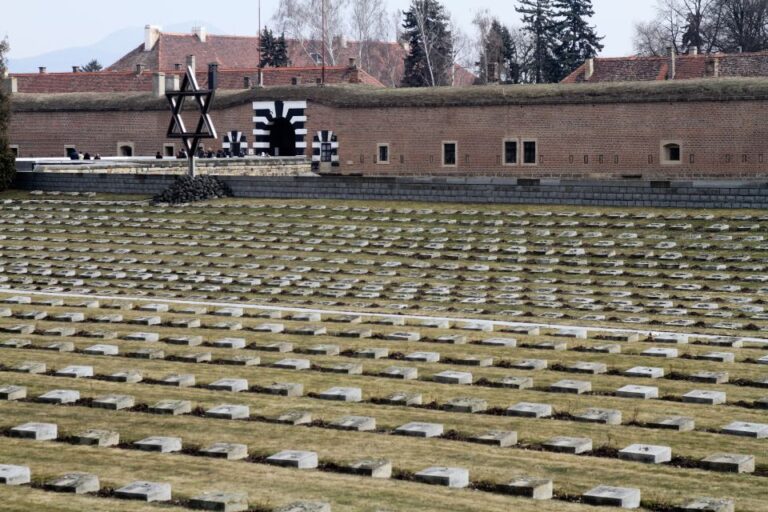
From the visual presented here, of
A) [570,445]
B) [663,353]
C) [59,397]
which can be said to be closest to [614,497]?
[570,445]

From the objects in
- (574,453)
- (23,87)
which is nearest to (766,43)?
(23,87)

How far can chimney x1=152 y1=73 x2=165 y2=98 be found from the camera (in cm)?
5599

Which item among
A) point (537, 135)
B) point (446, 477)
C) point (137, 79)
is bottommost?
point (446, 477)

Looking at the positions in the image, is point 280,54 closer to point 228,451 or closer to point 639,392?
point 639,392

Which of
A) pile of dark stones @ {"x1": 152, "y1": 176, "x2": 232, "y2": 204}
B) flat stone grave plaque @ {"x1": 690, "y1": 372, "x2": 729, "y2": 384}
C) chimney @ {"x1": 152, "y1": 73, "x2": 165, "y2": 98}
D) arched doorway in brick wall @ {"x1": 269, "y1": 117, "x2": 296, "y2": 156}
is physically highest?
chimney @ {"x1": 152, "y1": 73, "x2": 165, "y2": 98}

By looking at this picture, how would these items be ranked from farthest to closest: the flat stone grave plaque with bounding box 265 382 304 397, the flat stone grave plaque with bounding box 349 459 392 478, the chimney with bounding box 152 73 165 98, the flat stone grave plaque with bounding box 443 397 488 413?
the chimney with bounding box 152 73 165 98 < the flat stone grave plaque with bounding box 265 382 304 397 < the flat stone grave plaque with bounding box 443 397 488 413 < the flat stone grave plaque with bounding box 349 459 392 478

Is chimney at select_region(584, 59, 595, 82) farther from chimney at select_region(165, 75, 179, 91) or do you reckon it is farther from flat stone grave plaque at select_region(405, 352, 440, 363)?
flat stone grave plaque at select_region(405, 352, 440, 363)

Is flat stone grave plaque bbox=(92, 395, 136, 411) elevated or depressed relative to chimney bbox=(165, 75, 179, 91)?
depressed

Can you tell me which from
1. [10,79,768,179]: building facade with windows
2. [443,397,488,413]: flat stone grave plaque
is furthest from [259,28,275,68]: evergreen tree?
[443,397,488,413]: flat stone grave plaque

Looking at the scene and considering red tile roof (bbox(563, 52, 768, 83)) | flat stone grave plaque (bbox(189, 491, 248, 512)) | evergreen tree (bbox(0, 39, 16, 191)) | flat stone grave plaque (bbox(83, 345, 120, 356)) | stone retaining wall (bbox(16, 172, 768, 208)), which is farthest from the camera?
red tile roof (bbox(563, 52, 768, 83))

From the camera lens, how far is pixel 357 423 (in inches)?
580

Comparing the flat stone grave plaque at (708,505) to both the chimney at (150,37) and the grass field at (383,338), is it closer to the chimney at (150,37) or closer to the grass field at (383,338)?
the grass field at (383,338)

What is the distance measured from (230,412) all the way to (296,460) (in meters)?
2.49

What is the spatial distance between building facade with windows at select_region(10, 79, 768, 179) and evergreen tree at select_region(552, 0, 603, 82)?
81.4 ft
